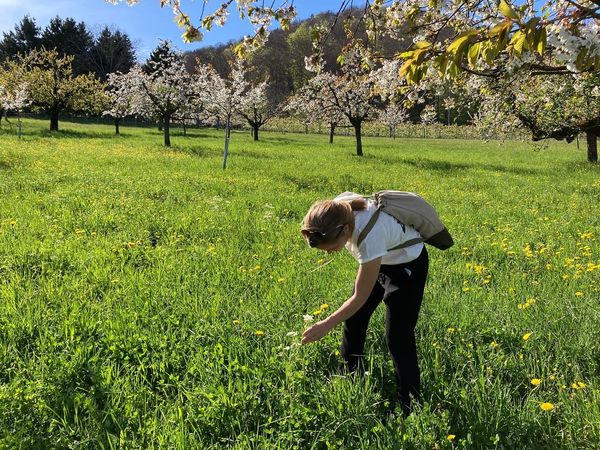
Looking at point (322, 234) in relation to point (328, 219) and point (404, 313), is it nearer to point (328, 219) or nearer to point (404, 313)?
point (328, 219)


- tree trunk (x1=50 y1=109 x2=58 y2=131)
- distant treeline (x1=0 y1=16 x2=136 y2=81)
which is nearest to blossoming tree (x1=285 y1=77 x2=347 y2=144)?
tree trunk (x1=50 y1=109 x2=58 y2=131)

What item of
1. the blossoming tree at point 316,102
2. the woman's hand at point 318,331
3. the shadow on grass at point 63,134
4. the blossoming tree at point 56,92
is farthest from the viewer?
the blossoming tree at point 56,92

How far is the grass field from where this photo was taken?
2523 mm

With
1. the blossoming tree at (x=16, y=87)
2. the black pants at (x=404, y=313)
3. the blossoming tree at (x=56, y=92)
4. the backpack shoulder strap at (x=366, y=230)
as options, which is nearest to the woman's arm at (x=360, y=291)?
the backpack shoulder strap at (x=366, y=230)

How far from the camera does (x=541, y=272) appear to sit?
16.8 ft

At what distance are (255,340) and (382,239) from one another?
151 cm

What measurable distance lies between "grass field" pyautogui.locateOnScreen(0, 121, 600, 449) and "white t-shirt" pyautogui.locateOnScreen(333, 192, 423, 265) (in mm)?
871

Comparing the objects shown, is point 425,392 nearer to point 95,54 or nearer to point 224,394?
point 224,394

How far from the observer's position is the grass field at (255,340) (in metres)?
2.52

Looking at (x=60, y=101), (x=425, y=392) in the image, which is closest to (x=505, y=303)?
(x=425, y=392)

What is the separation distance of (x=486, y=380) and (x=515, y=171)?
16418mm

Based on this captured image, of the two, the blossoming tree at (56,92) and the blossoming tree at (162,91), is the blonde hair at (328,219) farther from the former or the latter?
the blossoming tree at (56,92)

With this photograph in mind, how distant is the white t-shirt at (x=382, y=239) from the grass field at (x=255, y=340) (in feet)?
2.86

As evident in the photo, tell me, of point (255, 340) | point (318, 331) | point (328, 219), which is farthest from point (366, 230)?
point (255, 340)
